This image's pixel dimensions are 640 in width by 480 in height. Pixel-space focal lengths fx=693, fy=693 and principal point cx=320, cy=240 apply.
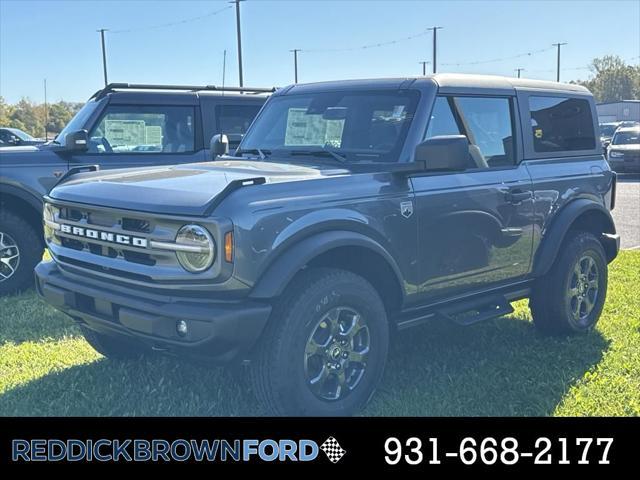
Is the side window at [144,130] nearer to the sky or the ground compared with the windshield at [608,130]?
nearer to the sky

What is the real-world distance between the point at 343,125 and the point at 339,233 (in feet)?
3.71

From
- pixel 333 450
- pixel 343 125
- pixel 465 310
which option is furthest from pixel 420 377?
pixel 343 125

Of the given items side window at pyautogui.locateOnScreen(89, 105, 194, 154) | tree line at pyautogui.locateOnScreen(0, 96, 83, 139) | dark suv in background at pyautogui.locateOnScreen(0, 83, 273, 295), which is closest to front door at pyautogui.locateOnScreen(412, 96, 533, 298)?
dark suv in background at pyautogui.locateOnScreen(0, 83, 273, 295)

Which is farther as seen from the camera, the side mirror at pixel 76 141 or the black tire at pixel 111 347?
the side mirror at pixel 76 141

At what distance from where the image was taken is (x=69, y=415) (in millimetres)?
4008

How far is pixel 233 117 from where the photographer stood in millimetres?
7645

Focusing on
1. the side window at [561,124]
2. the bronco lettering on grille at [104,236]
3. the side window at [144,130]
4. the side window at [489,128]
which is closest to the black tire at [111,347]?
the bronco lettering on grille at [104,236]

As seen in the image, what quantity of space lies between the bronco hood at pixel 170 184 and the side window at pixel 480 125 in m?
1.00

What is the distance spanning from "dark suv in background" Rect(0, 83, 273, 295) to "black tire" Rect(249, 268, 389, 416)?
2.80 m

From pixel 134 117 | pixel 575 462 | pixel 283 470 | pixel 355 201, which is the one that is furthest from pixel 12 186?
pixel 575 462

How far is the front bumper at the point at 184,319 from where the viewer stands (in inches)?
130

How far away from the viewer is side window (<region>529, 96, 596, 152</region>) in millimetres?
5199

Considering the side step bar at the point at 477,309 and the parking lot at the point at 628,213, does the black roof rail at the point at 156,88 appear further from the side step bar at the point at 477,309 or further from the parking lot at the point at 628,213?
the parking lot at the point at 628,213

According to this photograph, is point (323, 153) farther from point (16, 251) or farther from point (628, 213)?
point (628, 213)
